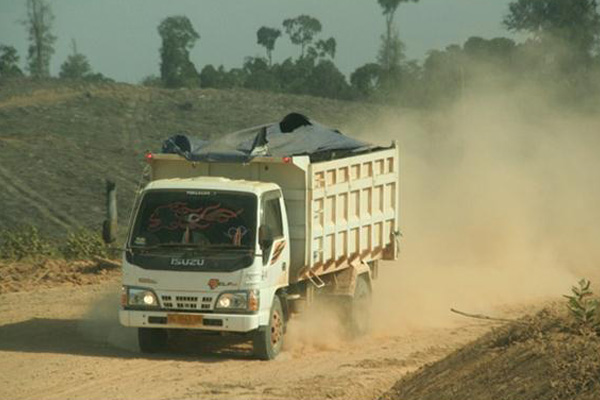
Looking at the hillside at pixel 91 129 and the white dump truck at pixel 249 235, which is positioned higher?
the white dump truck at pixel 249 235

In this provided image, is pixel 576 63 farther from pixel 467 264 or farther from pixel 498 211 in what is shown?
pixel 467 264

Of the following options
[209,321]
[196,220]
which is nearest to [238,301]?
[209,321]

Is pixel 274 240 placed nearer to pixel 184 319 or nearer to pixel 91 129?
pixel 184 319

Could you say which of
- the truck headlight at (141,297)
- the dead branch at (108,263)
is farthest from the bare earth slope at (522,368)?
the dead branch at (108,263)

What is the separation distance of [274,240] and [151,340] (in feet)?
6.44

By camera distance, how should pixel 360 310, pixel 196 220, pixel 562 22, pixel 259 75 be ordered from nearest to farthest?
pixel 196 220, pixel 360 310, pixel 562 22, pixel 259 75

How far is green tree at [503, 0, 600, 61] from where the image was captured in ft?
193

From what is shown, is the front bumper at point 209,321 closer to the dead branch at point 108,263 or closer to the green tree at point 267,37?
the dead branch at point 108,263

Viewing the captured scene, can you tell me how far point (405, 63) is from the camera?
2783 inches

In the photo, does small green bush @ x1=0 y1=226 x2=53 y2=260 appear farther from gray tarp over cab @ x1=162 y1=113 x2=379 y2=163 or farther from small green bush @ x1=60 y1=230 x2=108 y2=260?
gray tarp over cab @ x1=162 y1=113 x2=379 y2=163

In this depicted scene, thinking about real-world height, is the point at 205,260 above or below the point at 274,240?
below

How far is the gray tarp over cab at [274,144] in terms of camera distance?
18.0m

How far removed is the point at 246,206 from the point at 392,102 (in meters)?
43.4

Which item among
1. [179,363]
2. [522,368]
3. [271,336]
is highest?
[522,368]
